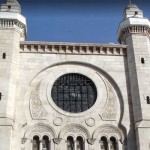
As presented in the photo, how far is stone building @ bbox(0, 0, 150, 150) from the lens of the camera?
20891mm

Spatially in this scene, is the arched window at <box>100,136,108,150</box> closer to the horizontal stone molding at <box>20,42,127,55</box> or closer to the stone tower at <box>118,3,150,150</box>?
the stone tower at <box>118,3,150,150</box>

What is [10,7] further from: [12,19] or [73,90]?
[73,90]

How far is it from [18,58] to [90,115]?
19.5ft

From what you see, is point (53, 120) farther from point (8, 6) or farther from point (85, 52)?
point (8, 6)

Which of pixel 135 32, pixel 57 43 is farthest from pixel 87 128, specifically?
pixel 135 32

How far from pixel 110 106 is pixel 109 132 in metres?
1.75

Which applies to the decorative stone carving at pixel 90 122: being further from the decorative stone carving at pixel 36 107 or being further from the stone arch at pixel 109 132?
the decorative stone carving at pixel 36 107

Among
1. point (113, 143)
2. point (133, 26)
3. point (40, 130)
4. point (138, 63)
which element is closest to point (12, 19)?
point (40, 130)

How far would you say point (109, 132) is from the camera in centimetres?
2139

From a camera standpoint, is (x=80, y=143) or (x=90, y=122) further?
(x=90, y=122)

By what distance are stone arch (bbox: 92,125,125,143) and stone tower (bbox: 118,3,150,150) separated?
994 millimetres

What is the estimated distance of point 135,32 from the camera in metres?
24.8

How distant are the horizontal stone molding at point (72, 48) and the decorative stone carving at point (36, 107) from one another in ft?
9.62

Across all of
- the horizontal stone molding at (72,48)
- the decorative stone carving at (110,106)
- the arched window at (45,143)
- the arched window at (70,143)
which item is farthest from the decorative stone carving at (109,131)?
the horizontal stone molding at (72,48)
